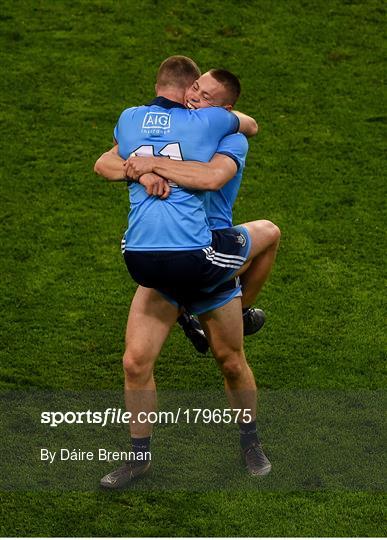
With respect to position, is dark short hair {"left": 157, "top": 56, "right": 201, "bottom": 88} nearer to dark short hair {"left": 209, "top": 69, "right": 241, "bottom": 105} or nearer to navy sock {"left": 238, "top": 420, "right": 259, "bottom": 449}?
dark short hair {"left": 209, "top": 69, "right": 241, "bottom": 105}

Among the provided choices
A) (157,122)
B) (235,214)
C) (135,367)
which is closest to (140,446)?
(135,367)

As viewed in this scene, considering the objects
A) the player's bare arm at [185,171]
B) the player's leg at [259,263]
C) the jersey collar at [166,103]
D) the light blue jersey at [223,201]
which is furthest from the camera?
the player's leg at [259,263]

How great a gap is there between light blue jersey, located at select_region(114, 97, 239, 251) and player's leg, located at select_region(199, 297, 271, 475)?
1.32ft

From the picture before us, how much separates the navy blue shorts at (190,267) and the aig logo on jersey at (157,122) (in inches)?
22.4

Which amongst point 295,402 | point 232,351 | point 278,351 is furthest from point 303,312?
point 232,351

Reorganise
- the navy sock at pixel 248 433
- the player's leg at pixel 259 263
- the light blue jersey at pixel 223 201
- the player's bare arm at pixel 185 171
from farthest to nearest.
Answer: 1. the player's leg at pixel 259 263
2. the navy sock at pixel 248 433
3. the light blue jersey at pixel 223 201
4. the player's bare arm at pixel 185 171

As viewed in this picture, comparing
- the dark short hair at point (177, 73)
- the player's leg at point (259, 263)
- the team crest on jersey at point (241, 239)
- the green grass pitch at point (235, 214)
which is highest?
the dark short hair at point (177, 73)

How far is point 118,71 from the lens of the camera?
11188 millimetres

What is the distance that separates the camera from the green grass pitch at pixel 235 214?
20.6 ft

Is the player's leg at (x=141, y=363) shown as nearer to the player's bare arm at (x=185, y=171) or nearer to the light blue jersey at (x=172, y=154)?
the light blue jersey at (x=172, y=154)

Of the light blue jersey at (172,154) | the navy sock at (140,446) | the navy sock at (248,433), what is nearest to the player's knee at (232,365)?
the navy sock at (248,433)

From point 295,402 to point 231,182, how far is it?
139 cm

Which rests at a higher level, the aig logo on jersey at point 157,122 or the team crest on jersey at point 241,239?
→ the aig logo on jersey at point 157,122

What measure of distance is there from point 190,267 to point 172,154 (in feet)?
1.73
